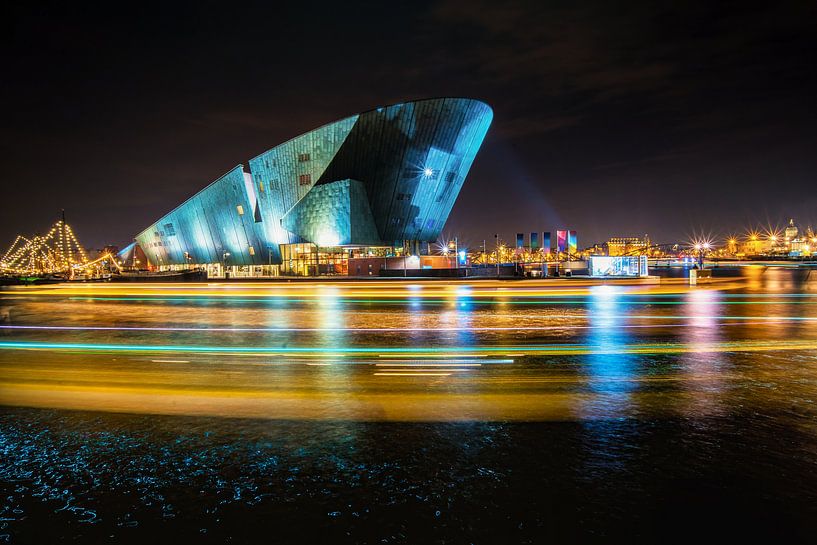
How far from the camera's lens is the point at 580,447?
15.7ft

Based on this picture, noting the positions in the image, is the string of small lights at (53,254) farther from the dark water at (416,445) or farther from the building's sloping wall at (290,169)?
the dark water at (416,445)

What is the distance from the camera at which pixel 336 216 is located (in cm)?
5725

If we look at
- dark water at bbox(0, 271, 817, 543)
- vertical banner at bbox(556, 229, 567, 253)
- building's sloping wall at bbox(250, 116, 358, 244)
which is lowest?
dark water at bbox(0, 271, 817, 543)

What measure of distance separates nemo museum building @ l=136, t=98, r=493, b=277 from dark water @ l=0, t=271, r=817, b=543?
4765 cm

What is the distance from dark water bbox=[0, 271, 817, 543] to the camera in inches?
139

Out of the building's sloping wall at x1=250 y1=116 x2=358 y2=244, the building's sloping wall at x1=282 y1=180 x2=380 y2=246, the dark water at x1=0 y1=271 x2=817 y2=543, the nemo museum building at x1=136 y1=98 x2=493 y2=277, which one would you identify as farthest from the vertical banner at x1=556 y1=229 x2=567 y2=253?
the dark water at x1=0 y1=271 x2=817 y2=543

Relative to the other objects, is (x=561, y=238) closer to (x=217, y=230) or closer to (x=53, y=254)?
(x=217, y=230)

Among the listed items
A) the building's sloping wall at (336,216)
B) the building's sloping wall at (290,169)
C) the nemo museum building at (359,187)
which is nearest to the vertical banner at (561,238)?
the nemo museum building at (359,187)

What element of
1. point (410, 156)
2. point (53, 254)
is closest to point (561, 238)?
point (410, 156)

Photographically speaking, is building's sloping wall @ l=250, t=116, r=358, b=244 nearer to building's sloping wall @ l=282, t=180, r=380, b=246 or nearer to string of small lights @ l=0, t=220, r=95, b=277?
building's sloping wall @ l=282, t=180, r=380, b=246

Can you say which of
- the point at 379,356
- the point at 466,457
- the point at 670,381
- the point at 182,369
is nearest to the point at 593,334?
the point at 670,381

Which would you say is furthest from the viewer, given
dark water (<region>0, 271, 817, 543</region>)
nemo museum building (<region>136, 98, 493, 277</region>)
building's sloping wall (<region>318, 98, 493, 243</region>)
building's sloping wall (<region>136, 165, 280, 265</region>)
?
building's sloping wall (<region>136, 165, 280, 265</region>)

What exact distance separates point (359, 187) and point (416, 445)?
54.0 m

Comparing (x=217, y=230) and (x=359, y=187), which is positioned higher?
(x=359, y=187)
